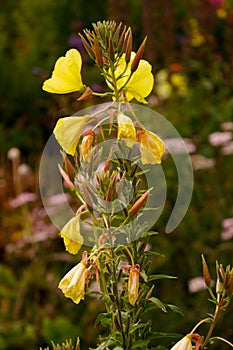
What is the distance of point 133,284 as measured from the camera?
95cm

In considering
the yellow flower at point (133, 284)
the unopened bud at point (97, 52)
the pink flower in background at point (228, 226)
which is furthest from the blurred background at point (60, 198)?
the unopened bud at point (97, 52)

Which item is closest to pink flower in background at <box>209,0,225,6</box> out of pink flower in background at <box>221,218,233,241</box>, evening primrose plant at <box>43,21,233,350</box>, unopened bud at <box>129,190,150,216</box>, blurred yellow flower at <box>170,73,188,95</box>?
blurred yellow flower at <box>170,73,188,95</box>

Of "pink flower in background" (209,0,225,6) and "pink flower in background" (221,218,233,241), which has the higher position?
"pink flower in background" (209,0,225,6)

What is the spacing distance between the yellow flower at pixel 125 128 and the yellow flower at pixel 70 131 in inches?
2.1

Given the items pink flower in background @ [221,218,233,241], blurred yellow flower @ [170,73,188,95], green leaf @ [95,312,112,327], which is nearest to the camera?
green leaf @ [95,312,112,327]

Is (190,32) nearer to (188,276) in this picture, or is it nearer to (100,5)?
(100,5)

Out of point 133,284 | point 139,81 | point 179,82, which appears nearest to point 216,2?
point 179,82

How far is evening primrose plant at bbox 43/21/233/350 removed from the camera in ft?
3.08

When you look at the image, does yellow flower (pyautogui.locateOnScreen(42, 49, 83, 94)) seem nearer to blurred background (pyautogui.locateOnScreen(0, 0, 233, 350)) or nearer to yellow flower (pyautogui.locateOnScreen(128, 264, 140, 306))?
yellow flower (pyautogui.locateOnScreen(128, 264, 140, 306))

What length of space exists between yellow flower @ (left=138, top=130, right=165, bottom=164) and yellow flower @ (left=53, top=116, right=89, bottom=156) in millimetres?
78

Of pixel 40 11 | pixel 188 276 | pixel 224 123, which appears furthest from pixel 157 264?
pixel 40 11

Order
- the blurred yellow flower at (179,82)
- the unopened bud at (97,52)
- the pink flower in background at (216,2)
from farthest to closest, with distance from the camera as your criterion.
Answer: the blurred yellow flower at (179,82)
the pink flower in background at (216,2)
the unopened bud at (97,52)

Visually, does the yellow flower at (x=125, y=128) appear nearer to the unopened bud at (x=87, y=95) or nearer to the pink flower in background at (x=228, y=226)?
the unopened bud at (x=87, y=95)

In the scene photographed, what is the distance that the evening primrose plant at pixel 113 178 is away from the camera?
3.08 feet
